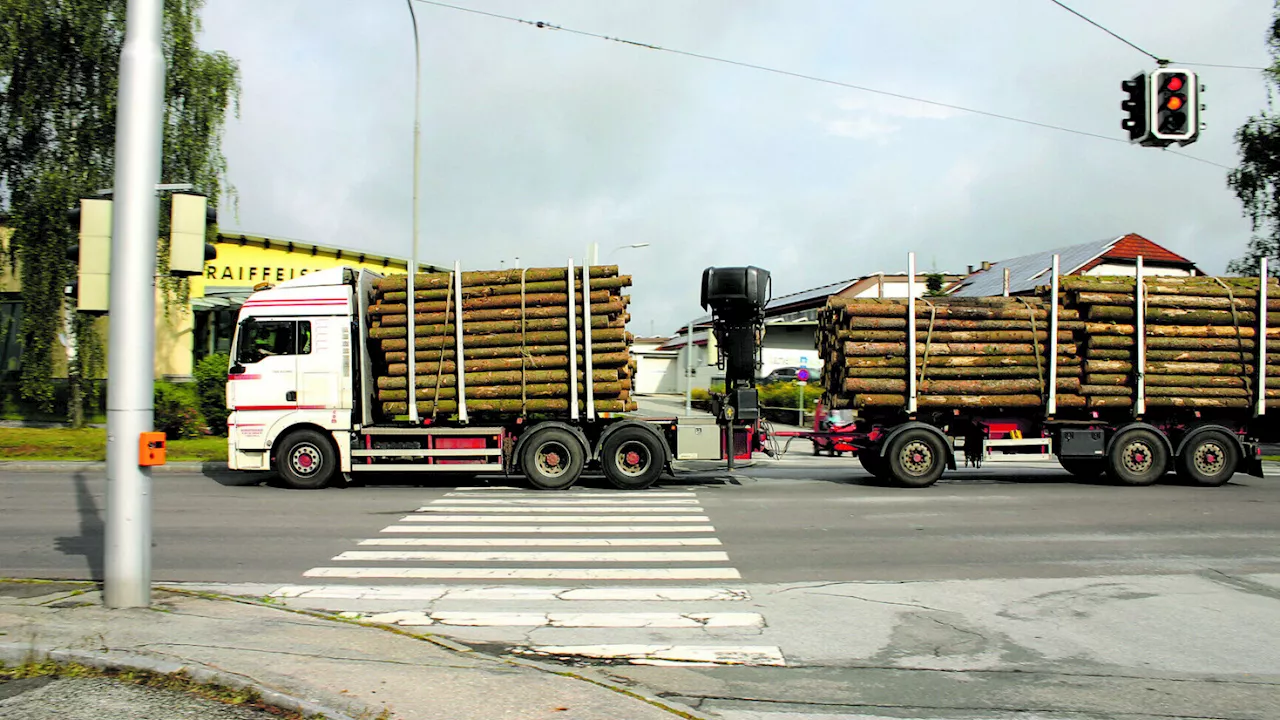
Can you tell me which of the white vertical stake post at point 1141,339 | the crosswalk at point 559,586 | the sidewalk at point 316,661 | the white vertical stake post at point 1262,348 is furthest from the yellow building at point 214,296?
the white vertical stake post at point 1262,348

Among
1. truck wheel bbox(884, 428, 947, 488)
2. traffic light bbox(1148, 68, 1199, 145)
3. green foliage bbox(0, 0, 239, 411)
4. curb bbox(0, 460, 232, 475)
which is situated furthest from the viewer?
green foliage bbox(0, 0, 239, 411)

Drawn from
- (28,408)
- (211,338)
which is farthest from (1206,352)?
(28,408)

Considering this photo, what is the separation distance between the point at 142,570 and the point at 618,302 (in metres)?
9.57

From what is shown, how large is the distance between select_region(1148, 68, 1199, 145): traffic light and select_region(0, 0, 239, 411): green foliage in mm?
20848

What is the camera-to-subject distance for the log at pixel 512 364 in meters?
15.2

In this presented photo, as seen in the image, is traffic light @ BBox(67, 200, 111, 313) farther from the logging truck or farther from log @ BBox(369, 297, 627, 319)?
the logging truck

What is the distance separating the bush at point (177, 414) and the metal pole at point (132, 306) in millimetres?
18591

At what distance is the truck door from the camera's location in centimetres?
1484

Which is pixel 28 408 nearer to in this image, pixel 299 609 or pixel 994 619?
pixel 299 609

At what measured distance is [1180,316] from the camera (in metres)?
16.0

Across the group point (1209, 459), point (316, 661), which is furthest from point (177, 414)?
point (1209, 459)

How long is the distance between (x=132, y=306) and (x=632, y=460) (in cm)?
956

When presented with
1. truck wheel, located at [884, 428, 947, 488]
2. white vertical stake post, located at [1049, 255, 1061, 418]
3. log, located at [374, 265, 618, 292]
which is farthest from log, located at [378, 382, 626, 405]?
white vertical stake post, located at [1049, 255, 1061, 418]

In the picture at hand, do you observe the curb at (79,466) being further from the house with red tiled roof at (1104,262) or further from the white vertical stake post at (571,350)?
the house with red tiled roof at (1104,262)
